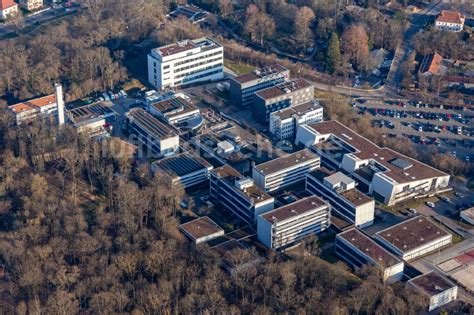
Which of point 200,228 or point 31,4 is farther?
point 31,4

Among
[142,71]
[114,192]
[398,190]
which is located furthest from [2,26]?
[398,190]

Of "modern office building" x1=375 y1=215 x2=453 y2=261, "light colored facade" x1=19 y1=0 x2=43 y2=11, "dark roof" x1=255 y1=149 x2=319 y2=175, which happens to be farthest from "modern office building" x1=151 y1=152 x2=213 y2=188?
"light colored facade" x1=19 y1=0 x2=43 y2=11

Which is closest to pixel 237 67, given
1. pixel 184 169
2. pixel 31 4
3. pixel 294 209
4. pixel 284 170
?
pixel 184 169

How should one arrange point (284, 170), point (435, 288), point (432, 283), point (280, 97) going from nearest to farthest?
point (435, 288), point (432, 283), point (284, 170), point (280, 97)

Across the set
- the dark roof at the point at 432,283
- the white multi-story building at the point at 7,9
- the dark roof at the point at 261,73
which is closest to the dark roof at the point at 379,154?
the dark roof at the point at 261,73

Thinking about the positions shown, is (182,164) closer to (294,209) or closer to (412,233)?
(294,209)

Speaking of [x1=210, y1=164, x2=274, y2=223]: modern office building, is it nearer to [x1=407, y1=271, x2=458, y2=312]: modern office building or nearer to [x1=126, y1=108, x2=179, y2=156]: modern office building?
[x1=126, y1=108, x2=179, y2=156]: modern office building
